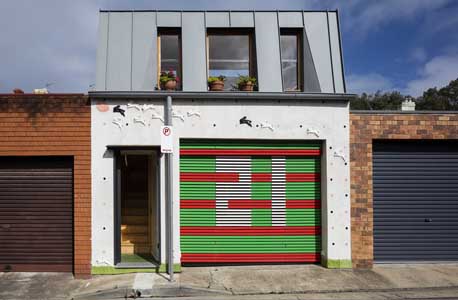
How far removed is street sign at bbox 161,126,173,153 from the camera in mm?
7820

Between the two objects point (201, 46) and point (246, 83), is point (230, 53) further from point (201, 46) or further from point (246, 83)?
point (246, 83)

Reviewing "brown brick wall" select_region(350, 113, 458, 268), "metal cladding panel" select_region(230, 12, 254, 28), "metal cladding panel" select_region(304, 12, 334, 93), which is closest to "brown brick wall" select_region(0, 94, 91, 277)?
Result: "metal cladding panel" select_region(230, 12, 254, 28)

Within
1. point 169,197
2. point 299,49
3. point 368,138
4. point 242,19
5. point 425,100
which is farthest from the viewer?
point 425,100

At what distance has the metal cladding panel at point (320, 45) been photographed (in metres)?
9.02

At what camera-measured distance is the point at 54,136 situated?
27.2ft

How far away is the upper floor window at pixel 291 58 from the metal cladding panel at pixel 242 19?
856mm

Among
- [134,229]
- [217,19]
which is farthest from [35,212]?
[217,19]

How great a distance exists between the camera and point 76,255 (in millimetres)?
8242

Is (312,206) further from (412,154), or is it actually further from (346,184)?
(412,154)

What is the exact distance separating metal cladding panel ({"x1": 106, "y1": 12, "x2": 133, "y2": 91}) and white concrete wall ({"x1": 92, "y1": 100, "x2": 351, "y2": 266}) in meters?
0.50

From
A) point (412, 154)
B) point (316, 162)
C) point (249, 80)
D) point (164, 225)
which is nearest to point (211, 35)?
point (249, 80)

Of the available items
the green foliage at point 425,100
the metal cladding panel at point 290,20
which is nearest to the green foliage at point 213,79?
the metal cladding panel at point 290,20

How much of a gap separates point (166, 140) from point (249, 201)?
249 centimetres

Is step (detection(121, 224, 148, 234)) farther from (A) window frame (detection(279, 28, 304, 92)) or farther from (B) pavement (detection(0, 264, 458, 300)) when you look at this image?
(A) window frame (detection(279, 28, 304, 92))
